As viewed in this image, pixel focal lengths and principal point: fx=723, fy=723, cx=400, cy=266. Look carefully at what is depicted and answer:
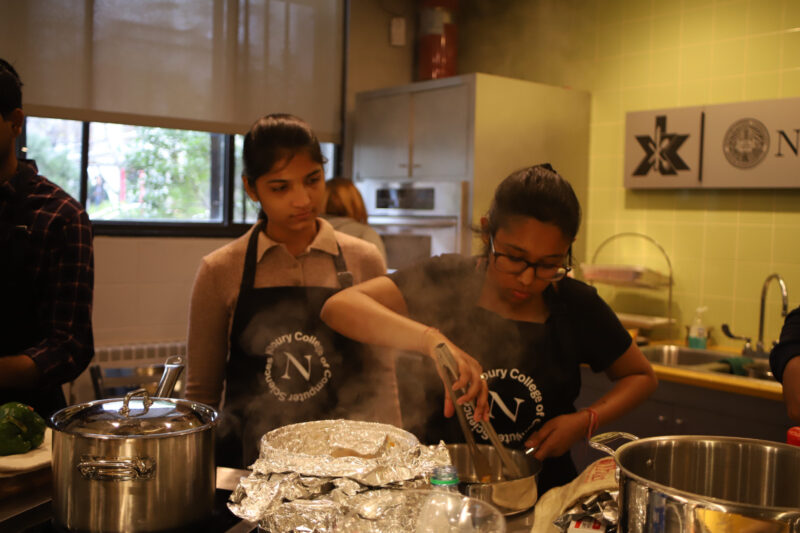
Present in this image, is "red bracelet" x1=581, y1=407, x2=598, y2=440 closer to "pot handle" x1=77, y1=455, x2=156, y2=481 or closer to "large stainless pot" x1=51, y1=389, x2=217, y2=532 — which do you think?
"large stainless pot" x1=51, y1=389, x2=217, y2=532

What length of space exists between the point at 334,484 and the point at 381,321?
0.58 m

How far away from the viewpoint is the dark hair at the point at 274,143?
191 cm

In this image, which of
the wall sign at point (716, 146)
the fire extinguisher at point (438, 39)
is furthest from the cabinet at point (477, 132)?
the fire extinguisher at point (438, 39)

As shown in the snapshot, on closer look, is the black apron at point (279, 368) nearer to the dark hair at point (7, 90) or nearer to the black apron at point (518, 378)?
the black apron at point (518, 378)

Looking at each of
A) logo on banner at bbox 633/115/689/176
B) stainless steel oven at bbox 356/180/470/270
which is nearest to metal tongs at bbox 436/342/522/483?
stainless steel oven at bbox 356/180/470/270

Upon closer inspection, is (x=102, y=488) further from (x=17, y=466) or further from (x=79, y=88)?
(x=79, y=88)

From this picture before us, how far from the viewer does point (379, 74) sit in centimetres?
464

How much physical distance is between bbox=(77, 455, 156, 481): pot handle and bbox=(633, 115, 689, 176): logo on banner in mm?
3087

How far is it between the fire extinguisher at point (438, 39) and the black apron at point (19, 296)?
3066mm

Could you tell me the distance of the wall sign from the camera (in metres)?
3.14

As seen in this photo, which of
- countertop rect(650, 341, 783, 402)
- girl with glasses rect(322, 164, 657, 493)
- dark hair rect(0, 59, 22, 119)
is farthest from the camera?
countertop rect(650, 341, 783, 402)

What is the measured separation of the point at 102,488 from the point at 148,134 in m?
3.24

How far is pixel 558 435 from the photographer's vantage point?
1.56m

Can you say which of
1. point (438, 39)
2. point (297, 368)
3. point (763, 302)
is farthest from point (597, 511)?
point (438, 39)
